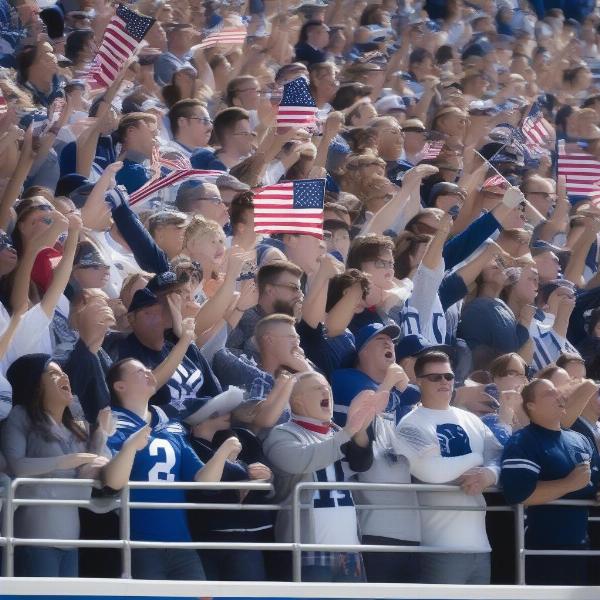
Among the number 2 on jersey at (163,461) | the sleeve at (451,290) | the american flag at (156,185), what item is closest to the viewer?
the number 2 on jersey at (163,461)

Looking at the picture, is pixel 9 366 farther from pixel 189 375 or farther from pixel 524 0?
pixel 524 0

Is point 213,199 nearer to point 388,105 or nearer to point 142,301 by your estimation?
point 142,301

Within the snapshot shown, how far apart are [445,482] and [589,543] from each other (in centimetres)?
92

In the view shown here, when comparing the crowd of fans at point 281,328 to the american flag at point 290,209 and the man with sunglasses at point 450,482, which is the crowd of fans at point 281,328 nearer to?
the man with sunglasses at point 450,482

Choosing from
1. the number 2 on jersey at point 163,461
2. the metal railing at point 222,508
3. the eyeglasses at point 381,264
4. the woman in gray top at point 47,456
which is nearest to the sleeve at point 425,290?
the eyeglasses at point 381,264

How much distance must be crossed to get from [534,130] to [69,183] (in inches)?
202

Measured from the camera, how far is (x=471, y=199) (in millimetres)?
13094

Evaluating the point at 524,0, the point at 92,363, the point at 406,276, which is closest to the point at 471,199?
the point at 406,276

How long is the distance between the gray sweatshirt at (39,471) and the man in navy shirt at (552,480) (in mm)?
2043

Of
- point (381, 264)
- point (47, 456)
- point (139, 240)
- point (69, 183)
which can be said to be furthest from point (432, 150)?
point (47, 456)

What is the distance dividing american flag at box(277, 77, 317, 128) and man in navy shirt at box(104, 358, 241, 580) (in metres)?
4.63

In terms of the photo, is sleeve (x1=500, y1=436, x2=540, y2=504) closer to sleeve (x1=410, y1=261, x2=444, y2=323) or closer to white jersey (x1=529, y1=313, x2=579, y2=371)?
sleeve (x1=410, y1=261, x2=444, y2=323)

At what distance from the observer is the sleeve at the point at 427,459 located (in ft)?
30.4

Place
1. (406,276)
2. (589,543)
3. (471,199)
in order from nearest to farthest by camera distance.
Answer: (589,543), (406,276), (471,199)
